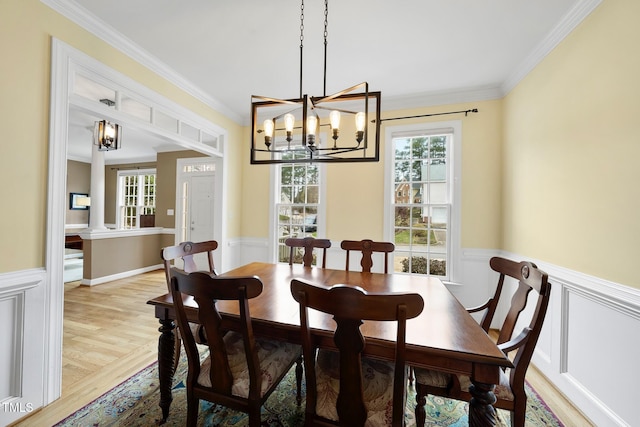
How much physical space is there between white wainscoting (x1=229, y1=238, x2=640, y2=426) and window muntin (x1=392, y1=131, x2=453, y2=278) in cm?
111

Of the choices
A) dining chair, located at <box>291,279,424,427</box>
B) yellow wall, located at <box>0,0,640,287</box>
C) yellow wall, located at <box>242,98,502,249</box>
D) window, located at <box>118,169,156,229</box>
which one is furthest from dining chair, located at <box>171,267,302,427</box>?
window, located at <box>118,169,156,229</box>

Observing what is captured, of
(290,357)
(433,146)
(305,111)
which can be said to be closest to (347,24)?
(305,111)

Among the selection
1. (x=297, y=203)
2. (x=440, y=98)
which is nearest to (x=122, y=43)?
(x=297, y=203)

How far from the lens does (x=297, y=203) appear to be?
3857mm

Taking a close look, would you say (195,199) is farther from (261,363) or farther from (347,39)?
(261,363)

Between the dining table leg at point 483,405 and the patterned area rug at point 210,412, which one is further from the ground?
the dining table leg at point 483,405

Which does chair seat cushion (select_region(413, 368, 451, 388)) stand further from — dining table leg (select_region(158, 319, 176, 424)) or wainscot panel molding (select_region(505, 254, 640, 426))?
dining table leg (select_region(158, 319, 176, 424))

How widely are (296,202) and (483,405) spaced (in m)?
3.14

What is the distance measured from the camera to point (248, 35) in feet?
7.23

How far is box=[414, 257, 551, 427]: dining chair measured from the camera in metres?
1.17

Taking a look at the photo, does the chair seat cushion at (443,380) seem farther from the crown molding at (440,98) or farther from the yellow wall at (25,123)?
the crown molding at (440,98)

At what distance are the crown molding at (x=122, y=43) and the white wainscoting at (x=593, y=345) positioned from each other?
4.02 m

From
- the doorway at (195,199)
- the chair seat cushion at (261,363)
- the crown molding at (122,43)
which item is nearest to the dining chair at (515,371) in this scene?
the chair seat cushion at (261,363)

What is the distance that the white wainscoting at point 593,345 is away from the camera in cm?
146
